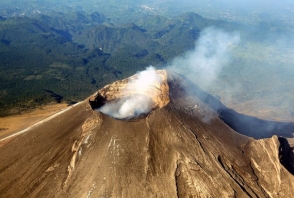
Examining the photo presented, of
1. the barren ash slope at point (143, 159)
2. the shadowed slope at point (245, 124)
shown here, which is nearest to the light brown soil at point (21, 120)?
the barren ash slope at point (143, 159)

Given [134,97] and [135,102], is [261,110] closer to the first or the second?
[134,97]

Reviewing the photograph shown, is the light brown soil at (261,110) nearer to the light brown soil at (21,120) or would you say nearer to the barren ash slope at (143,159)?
the barren ash slope at (143,159)

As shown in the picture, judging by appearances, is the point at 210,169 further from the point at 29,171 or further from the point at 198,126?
the point at 29,171

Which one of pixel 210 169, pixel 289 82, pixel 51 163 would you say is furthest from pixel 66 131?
pixel 289 82

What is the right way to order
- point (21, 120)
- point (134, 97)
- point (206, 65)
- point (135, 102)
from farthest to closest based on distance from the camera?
point (206, 65)
point (21, 120)
point (134, 97)
point (135, 102)

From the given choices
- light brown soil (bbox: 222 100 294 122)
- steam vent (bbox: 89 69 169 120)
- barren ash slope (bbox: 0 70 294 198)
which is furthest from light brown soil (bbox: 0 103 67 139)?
light brown soil (bbox: 222 100 294 122)

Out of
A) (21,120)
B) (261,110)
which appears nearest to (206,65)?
(261,110)
